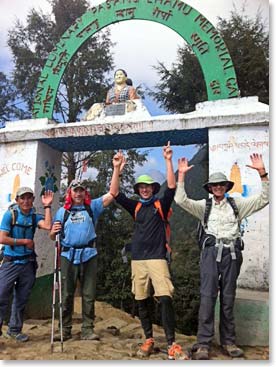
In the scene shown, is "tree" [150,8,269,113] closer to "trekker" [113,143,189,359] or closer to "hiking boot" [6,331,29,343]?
"trekker" [113,143,189,359]

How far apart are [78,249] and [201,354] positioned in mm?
1560

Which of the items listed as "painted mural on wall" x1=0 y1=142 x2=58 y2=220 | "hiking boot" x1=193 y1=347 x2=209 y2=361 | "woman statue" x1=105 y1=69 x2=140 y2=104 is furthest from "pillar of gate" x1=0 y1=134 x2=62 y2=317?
"hiking boot" x1=193 y1=347 x2=209 y2=361

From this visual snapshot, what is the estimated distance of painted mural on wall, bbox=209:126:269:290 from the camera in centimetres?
457

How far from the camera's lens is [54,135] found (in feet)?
18.2

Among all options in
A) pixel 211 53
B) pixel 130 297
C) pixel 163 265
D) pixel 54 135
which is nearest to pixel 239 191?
pixel 163 265

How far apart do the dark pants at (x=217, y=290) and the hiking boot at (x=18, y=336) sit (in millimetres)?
1919

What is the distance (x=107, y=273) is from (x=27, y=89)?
6.52 meters

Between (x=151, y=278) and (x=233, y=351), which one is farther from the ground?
(x=151, y=278)

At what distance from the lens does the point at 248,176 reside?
4695mm

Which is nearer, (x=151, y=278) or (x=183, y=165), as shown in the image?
(x=151, y=278)

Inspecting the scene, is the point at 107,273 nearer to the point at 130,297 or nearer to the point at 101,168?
the point at 130,297

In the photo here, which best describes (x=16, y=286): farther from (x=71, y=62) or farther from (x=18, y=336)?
(x=71, y=62)

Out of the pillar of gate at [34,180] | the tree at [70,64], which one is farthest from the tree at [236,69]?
the pillar of gate at [34,180]

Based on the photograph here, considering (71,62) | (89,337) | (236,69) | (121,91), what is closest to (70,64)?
(71,62)
